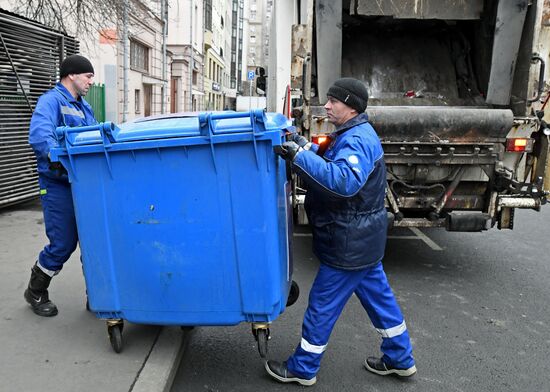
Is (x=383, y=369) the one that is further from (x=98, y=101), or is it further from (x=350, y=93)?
(x=98, y=101)

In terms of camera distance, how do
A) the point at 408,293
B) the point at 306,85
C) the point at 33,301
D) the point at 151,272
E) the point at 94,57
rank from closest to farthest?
the point at 151,272 < the point at 33,301 < the point at 408,293 < the point at 306,85 < the point at 94,57

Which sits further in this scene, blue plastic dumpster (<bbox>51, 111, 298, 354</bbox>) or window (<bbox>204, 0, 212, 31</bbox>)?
window (<bbox>204, 0, 212, 31</bbox>)

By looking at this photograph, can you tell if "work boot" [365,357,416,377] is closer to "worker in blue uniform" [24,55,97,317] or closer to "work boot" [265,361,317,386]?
"work boot" [265,361,317,386]

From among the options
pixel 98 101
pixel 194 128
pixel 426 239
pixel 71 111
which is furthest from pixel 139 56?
pixel 194 128

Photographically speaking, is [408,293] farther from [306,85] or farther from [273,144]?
[273,144]

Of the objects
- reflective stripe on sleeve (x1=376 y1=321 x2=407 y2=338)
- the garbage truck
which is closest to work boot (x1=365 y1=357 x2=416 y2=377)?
reflective stripe on sleeve (x1=376 y1=321 x2=407 y2=338)

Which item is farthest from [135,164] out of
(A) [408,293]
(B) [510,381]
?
(A) [408,293]

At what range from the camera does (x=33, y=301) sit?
3.42 m

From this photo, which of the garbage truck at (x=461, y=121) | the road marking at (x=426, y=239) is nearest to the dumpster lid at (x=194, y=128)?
the garbage truck at (x=461, y=121)

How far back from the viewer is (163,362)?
287cm

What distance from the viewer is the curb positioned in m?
2.65

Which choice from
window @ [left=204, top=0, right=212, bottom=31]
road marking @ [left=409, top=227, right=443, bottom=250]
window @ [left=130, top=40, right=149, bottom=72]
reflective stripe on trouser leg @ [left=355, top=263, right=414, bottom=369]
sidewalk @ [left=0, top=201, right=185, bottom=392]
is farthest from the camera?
window @ [left=204, top=0, right=212, bottom=31]

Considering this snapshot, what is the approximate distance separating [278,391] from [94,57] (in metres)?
14.6

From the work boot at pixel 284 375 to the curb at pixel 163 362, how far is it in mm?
531
